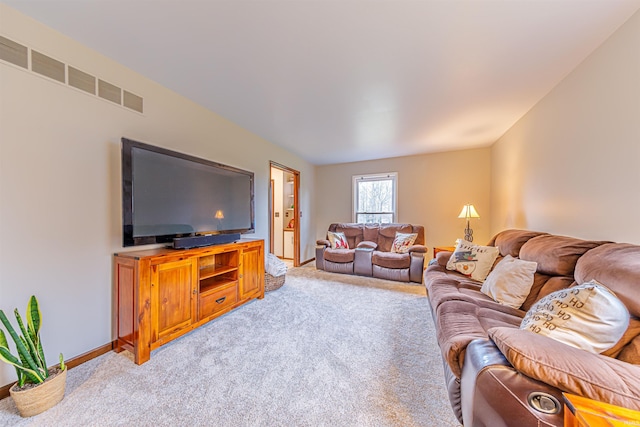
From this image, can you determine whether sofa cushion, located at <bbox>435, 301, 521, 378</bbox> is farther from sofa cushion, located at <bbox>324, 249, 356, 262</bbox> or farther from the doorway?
the doorway

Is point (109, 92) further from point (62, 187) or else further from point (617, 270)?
point (617, 270)

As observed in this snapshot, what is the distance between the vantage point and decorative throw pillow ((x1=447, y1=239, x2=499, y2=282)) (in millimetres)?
2361

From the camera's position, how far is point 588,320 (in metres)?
0.96

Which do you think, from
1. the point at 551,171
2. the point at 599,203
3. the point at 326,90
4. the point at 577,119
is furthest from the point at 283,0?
the point at 551,171

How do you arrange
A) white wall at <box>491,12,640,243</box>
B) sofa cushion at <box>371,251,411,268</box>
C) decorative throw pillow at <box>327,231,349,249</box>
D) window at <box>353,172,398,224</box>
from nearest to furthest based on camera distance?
white wall at <box>491,12,640,243</box>
sofa cushion at <box>371,251,411,268</box>
decorative throw pillow at <box>327,231,349,249</box>
window at <box>353,172,398,224</box>

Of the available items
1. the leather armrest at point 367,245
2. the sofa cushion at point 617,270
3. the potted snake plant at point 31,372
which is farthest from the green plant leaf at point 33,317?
the leather armrest at point 367,245

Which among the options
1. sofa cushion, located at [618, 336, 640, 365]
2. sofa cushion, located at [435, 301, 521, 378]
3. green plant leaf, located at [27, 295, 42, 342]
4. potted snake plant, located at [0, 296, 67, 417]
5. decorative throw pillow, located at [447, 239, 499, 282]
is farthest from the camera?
decorative throw pillow, located at [447, 239, 499, 282]

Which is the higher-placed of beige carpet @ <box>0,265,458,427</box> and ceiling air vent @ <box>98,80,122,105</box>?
ceiling air vent @ <box>98,80,122,105</box>

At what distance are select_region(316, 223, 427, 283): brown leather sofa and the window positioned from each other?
488 mm

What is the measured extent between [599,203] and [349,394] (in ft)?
7.39

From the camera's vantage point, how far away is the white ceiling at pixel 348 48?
4.52 feet

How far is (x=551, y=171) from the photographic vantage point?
2.32 meters

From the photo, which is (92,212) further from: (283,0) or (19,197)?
(283,0)

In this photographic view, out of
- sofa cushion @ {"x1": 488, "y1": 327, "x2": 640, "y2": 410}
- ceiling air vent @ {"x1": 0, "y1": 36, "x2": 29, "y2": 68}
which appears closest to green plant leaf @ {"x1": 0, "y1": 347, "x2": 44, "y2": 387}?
ceiling air vent @ {"x1": 0, "y1": 36, "x2": 29, "y2": 68}
